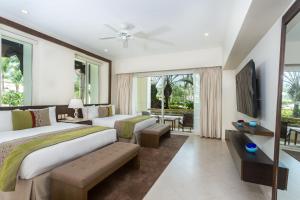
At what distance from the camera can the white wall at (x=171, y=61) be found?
480 centimetres

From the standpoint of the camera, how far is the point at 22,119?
2832mm

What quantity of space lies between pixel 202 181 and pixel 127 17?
3.17 metres

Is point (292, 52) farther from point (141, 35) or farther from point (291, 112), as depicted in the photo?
point (141, 35)

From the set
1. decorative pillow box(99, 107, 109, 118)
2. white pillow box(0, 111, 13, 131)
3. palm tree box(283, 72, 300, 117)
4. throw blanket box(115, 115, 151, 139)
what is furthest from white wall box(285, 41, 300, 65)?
decorative pillow box(99, 107, 109, 118)

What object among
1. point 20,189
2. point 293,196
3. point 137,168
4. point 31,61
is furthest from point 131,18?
point 293,196

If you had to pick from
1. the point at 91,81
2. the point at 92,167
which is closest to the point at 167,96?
the point at 91,81

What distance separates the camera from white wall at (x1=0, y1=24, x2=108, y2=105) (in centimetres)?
366

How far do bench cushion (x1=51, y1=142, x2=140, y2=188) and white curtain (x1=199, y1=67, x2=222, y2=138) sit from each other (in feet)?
10.2

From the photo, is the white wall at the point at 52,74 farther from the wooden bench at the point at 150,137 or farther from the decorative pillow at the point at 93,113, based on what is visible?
the wooden bench at the point at 150,137

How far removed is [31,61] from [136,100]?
140 inches

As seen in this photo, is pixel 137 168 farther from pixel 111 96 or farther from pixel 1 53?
pixel 111 96

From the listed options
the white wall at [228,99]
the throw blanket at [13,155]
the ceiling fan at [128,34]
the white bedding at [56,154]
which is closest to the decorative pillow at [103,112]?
the ceiling fan at [128,34]

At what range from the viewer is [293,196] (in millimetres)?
1395

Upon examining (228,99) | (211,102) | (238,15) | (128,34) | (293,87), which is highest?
(128,34)
